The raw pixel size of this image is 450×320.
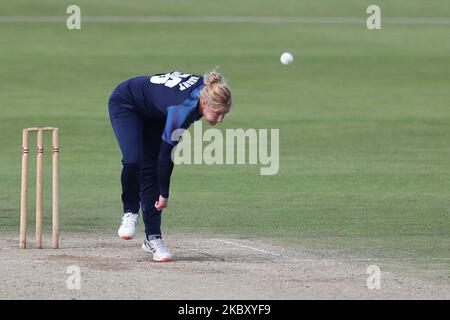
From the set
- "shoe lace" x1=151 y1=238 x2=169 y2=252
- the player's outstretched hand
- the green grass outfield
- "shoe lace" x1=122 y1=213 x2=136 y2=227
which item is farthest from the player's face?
the green grass outfield

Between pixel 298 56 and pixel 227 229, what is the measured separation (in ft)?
A: 89.3

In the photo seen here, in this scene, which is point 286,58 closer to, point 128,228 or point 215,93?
point 128,228

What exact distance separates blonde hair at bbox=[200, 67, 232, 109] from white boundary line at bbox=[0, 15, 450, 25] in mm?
38114

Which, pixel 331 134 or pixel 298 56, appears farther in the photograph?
pixel 298 56

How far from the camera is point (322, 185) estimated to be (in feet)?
58.7

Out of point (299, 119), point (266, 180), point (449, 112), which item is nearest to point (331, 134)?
point (299, 119)

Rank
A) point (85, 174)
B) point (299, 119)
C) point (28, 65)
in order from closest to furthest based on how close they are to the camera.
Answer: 1. point (85, 174)
2. point (299, 119)
3. point (28, 65)


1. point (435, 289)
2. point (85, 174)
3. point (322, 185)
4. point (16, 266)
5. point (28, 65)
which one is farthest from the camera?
point (28, 65)

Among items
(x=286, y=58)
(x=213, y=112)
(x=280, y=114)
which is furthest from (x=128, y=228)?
(x=286, y=58)

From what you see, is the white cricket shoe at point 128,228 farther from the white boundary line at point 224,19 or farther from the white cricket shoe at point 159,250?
the white boundary line at point 224,19

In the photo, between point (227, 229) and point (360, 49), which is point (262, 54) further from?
point (227, 229)

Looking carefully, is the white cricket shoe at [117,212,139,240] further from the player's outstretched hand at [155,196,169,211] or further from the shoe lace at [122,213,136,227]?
the player's outstretched hand at [155,196,169,211]

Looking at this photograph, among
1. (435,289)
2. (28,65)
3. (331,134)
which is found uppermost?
(28,65)

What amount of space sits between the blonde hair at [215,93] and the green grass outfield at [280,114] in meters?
2.41
